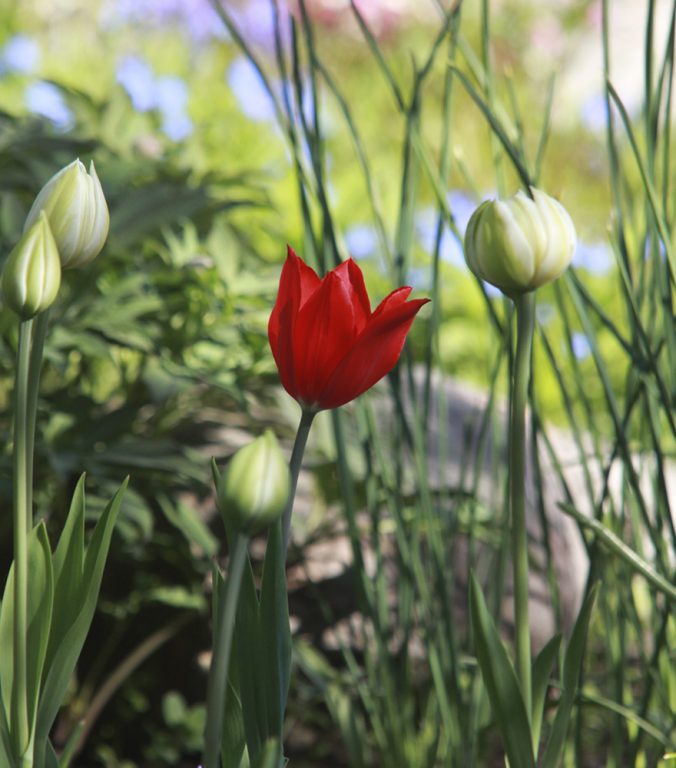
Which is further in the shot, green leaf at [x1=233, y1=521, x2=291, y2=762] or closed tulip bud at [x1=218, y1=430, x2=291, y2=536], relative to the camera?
green leaf at [x1=233, y1=521, x2=291, y2=762]

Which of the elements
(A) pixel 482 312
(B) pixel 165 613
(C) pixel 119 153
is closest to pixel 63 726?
(B) pixel 165 613

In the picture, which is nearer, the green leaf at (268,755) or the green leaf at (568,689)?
the green leaf at (268,755)

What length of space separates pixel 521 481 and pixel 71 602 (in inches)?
8.8

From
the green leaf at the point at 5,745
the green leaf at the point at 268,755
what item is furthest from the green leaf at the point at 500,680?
the green leaf at the point at 5,745

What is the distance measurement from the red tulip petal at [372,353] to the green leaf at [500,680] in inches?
3.9

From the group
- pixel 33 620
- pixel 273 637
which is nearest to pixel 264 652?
pixel 273 637

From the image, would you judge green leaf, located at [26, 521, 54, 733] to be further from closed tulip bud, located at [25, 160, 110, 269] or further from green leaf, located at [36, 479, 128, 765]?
closed tulip bud, located at [25, 160, 110, 269]

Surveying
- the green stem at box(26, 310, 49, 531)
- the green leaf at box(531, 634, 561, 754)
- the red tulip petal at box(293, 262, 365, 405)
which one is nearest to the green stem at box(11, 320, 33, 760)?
the green stem at box(26, 310, 49, 531)

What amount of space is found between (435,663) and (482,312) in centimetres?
162

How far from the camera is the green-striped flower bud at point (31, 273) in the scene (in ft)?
1.29

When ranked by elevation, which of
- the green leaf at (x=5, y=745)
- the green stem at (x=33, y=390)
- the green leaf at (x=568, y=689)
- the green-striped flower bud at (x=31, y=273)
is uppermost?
the green-striped flower bud at (x=31, y=273)

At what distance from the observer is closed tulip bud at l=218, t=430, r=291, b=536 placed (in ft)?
1.17

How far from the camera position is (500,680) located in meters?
0.45

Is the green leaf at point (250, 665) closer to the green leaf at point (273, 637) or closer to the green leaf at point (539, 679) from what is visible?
the green leaf at point (273, 637)
